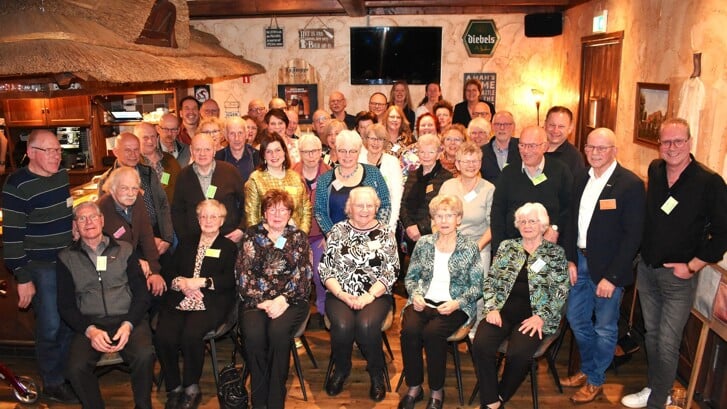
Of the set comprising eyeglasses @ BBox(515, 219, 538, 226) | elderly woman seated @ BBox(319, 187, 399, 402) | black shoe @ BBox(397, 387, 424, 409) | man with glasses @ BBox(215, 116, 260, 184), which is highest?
man with glasses @ BBox(215, 116, 260, 184)

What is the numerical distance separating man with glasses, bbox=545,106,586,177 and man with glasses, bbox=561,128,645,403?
808 millimetres

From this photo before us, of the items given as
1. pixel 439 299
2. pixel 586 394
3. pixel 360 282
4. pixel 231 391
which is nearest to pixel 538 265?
pixel 439 299

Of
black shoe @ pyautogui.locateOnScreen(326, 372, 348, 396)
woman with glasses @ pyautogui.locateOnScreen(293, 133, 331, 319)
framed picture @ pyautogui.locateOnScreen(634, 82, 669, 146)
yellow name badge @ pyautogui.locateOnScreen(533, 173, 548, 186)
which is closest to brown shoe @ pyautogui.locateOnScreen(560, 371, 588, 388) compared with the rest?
yellow name badge @ pyautogui.locateOnScreen(533, 173, 548, 186)

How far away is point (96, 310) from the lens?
3.40m

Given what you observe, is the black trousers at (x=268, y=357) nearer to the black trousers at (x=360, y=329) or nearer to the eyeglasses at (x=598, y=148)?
the black trousers at (x=360, y=329)

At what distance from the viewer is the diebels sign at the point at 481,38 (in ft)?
26.0

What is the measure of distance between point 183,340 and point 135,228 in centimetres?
82

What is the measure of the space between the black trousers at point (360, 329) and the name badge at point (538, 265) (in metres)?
0.91

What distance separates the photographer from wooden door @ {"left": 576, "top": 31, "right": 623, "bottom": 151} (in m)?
5.55

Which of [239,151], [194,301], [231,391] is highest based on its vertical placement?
[239,151]

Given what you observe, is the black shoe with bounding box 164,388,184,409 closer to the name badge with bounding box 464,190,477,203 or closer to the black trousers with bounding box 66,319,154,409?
the black trousers with bounding box 66,319,154,409

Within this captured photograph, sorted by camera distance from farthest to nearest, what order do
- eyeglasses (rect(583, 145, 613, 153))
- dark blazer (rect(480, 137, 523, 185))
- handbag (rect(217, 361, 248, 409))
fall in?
dark blazer (rect(480, 137, 523, 185)), handbag (rect(217, 361, 248, 409)), eyeglasses (rect(583, 145, 613, 153))

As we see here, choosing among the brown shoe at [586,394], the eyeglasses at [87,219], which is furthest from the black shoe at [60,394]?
the brown shoe at [586,394]

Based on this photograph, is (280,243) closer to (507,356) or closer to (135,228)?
(135,228)
